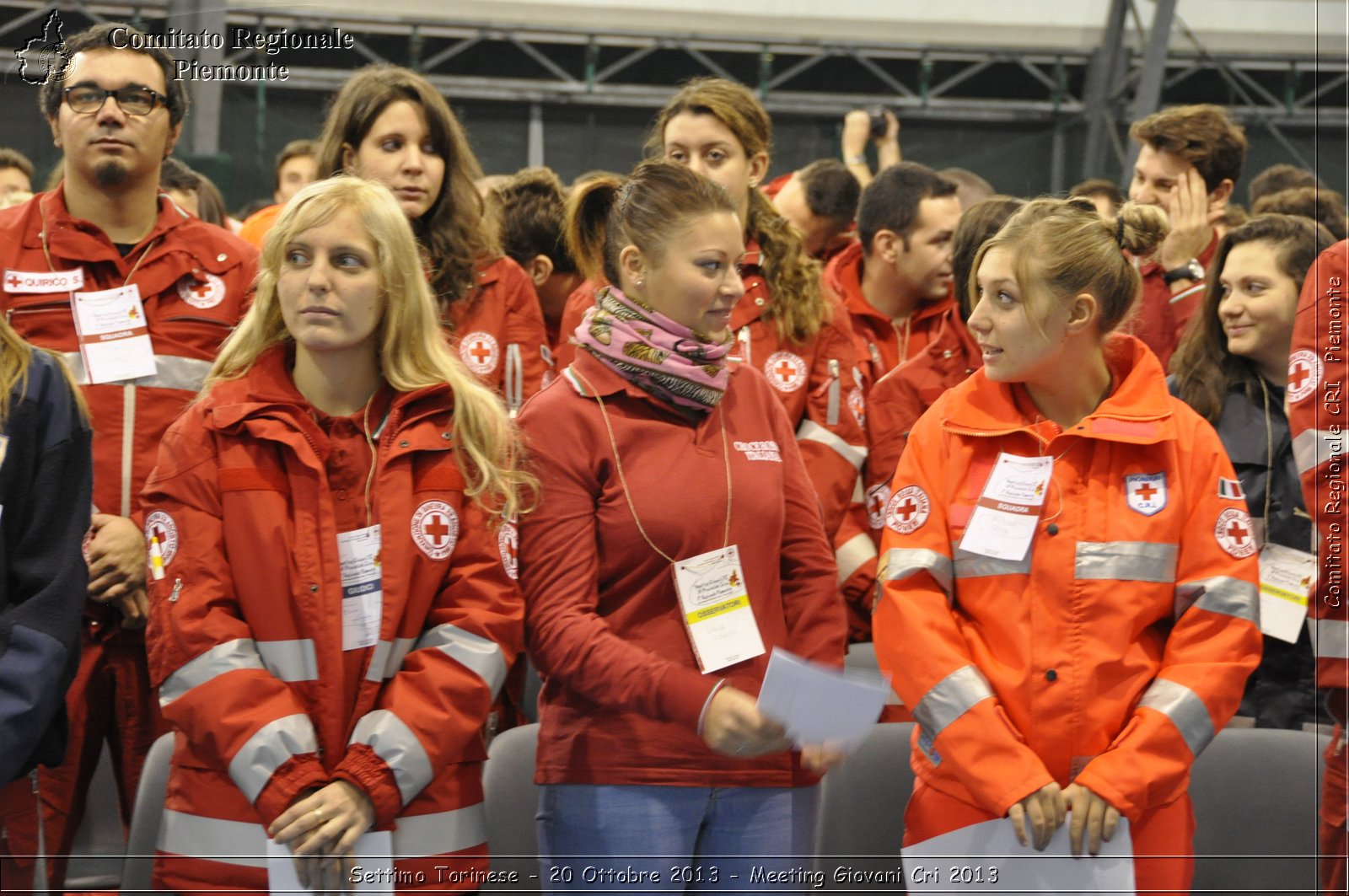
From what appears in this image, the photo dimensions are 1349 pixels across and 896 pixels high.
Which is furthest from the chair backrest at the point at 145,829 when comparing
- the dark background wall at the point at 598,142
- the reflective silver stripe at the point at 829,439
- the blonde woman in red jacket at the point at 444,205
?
the dark background wall at the point at 598,142

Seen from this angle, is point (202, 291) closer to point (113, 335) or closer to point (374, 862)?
point (113, 335)

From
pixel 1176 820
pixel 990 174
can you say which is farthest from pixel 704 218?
pixel 990 174

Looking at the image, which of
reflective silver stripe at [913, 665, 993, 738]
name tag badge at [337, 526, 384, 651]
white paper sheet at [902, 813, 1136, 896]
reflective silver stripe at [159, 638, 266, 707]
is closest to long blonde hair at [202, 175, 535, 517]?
name tag badge at [337, 526, 384, 651]

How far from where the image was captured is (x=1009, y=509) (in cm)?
244

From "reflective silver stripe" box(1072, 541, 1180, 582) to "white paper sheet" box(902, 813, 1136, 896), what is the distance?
42 cm

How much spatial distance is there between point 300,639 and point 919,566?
3.60 feet

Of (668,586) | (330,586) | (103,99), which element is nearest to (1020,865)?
(668,586)

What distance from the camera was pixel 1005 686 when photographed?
239 cm

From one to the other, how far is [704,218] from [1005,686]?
103 cm

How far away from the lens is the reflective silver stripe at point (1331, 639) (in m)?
2.73

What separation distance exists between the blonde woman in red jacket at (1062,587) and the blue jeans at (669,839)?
278 millimetres

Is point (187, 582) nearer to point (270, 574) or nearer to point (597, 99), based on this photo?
point (270, 574)

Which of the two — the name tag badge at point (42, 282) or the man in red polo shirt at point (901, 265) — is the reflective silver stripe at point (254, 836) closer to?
the name tag badge at point (42, 282)

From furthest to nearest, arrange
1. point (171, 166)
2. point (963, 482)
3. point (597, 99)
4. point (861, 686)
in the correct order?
point (597, 99), point (171, 166), point (963, 482), point (861, 686)
